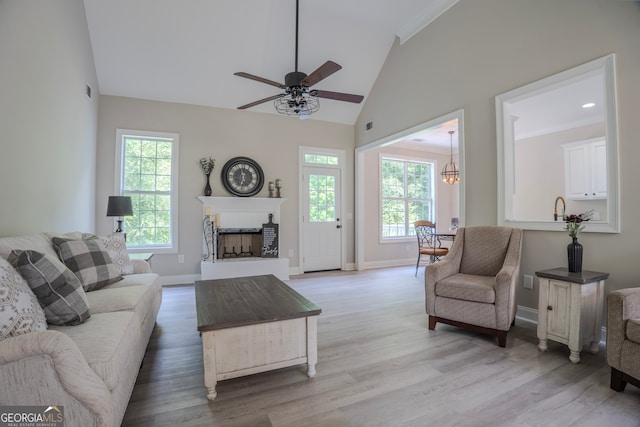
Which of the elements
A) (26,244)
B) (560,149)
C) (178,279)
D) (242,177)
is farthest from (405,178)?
(26,244)

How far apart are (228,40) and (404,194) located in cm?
462

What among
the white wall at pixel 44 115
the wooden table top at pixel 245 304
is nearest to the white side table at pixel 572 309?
the wooden table top at pixel 245 304

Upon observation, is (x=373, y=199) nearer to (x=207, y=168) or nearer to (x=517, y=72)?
(x=207, y=168)

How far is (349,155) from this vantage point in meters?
6.13

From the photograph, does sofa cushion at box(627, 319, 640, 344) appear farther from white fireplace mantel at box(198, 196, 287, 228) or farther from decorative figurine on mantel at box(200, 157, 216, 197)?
decorative figurine on mantel at box(200, 157, 216, 197)

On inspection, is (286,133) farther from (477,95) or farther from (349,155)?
(477,95)

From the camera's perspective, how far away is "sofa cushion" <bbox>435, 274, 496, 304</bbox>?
2.54 metres

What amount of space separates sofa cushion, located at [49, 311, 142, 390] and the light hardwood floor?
40cm

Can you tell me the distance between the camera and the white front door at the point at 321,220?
576 cm

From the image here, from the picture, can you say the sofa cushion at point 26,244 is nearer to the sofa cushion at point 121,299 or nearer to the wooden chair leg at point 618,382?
the sofa cushion at point 121,299

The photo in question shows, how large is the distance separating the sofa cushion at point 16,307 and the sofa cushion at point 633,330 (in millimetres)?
3072

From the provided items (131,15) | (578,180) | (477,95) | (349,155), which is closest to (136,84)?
(131,15)

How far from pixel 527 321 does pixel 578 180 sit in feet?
12.3

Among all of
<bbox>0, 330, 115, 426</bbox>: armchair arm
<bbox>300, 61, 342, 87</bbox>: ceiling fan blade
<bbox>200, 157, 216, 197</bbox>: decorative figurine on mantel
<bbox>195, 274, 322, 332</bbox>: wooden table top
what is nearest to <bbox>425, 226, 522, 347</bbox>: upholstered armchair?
<bbox>195, 274, 322, 332</bbox>: wooden table top
